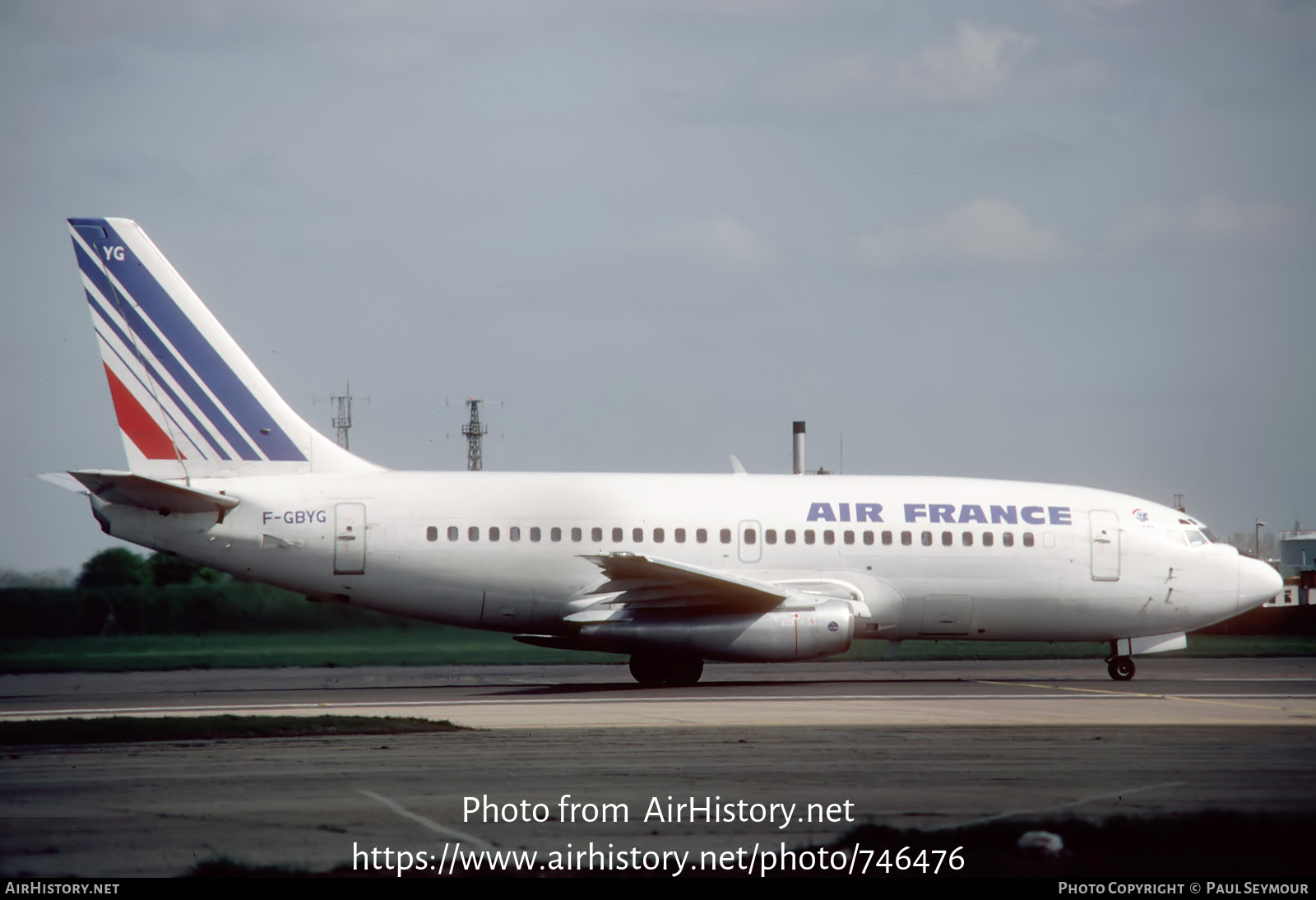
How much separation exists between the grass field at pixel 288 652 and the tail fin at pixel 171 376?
6.68m

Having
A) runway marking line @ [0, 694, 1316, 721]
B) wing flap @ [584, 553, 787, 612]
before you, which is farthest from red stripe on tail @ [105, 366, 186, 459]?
wing flap @ [584, 553, 787, 612]

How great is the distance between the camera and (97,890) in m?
7.44

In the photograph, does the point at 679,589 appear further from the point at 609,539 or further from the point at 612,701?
the point at 612,701

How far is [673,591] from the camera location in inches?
902

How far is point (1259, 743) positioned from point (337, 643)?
20.6 m

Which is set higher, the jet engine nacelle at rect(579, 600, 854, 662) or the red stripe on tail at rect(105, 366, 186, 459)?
the red stripe on tail at rect(105, 366, 186, 459)

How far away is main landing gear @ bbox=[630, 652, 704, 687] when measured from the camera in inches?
948

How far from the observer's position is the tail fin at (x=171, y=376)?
2384 centimetres

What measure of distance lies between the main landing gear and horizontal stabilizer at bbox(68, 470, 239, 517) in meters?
7.64

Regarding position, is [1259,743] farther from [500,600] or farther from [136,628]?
[136,628]

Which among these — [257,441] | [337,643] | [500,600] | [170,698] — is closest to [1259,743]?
[500,600]

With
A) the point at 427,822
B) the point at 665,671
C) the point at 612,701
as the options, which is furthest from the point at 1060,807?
the point at 665,671

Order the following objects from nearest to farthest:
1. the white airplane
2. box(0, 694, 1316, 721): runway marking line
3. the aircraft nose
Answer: box(0, 694, 1316, 721): runway marking line → the white airplane → the aircraft nose

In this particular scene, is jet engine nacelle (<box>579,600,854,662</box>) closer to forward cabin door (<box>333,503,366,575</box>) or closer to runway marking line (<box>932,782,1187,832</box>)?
forward cabin door (<box>333,503,366,575</box>)
